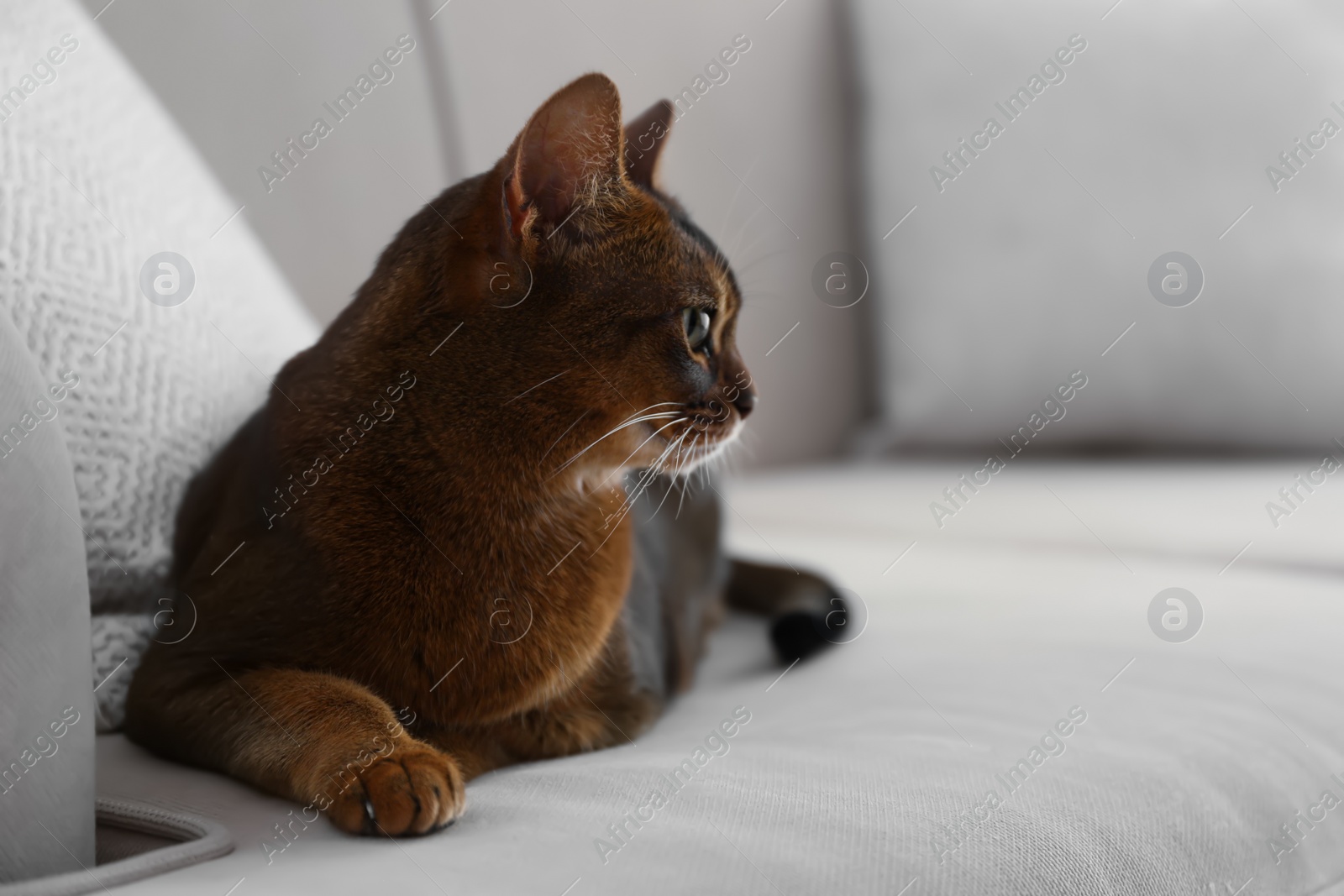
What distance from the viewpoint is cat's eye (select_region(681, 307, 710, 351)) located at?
761 millimetres

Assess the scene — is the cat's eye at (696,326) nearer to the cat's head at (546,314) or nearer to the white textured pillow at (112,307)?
the cat's head at (546,314)

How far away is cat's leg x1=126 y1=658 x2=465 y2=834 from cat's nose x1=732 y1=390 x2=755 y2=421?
35cm

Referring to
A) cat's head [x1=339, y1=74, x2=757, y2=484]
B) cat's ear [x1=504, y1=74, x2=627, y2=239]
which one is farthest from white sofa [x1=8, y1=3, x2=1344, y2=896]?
cat's ear [x1=504, y1=74, x2=627, y2=239]

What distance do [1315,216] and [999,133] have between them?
479mm

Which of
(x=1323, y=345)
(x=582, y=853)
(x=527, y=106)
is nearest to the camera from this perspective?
(x=582, y=853)

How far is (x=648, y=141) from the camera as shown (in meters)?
0.87

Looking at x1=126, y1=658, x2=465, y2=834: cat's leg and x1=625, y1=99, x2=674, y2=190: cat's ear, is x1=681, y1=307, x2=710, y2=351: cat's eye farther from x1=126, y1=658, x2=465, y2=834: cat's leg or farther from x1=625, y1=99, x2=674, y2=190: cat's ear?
x1=126, y1=658, x2=465, y2=834: cat's leg

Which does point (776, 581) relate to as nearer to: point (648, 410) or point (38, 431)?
point (648, 410)

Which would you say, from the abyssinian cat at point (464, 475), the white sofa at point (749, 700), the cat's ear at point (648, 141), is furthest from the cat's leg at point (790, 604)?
the cat's ear at point (648, 141)

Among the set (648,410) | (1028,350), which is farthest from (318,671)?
(1028,350)

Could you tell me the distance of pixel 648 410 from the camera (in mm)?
753

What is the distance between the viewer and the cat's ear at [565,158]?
0.69m

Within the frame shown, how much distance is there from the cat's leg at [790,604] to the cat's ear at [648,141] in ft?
A: 1.54

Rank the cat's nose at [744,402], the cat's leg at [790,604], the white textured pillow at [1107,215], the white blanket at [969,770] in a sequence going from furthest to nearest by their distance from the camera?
the white textured pillow at [1107,215] < the cat's leg at [790,604] < the cat's nose at [744,402] < the white blanket at [969,770]
